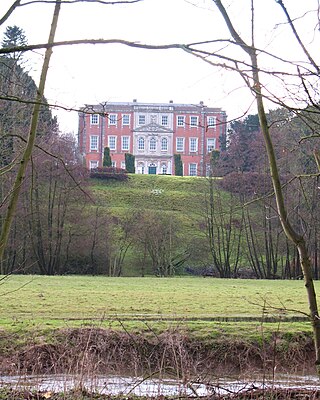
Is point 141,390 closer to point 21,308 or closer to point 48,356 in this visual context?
point 48,356

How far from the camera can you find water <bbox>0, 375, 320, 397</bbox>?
6695 millimetres

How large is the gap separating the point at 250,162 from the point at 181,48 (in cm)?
4242

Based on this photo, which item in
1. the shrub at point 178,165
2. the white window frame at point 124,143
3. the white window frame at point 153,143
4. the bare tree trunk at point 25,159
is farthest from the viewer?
the white window frame at point 124,143

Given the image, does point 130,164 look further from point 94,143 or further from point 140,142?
point 94,143

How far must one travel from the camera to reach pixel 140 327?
11.7 m

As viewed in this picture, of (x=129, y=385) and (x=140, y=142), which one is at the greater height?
(x=140, y=142)

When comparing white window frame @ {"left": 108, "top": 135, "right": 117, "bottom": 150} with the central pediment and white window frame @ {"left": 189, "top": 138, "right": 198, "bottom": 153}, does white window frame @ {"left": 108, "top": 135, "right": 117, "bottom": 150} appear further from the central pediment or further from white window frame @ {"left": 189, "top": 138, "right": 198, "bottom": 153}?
white window frame @ {"left": 189, "top": 138, "right": 198, "bottom": 153}

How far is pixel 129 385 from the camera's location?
7.52 meters

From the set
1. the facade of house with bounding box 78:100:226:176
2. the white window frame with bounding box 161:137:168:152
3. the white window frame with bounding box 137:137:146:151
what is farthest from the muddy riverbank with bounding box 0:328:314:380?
the white window frame with bounding box 137:137:146:151

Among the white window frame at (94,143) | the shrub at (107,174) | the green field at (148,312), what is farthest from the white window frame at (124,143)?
the green field at (148,312)

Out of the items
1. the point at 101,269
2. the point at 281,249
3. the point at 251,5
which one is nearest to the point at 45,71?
the point at 251,5

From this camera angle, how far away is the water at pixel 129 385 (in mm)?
6695

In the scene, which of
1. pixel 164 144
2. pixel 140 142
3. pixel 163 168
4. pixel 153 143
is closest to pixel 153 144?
pixel 153 143

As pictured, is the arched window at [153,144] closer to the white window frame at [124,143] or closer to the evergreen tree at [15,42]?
the white window frame at [124,143]
